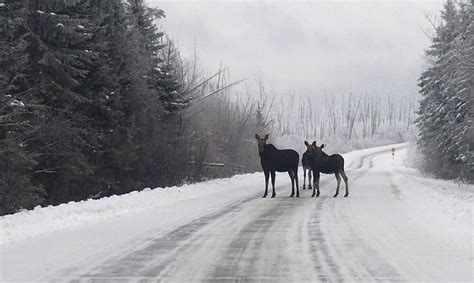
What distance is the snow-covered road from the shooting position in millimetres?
6633

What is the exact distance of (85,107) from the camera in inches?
770

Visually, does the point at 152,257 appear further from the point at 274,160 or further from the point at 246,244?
the point at 274,160

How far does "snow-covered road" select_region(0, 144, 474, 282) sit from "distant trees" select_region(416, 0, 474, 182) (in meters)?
11.9

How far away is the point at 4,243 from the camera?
28.7 ft

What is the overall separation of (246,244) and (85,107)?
42.4 feet

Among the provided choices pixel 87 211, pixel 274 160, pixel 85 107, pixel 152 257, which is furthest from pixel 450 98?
pixel 152 257

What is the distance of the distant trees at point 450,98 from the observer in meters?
23.7

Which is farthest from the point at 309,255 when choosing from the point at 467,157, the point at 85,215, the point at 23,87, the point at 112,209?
the point at 467,157

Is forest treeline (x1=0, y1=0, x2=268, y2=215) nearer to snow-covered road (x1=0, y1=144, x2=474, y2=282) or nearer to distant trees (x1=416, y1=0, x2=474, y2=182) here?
snow-covered road (x1=0, y1=144, x2=474, y2=282)

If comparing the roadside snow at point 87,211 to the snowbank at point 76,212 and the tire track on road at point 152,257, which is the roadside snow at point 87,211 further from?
the tire track on road at point 152,257

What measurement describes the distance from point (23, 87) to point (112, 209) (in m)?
6.28

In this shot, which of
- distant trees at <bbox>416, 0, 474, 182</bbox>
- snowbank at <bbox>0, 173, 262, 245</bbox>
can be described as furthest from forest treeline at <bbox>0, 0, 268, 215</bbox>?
distant trees at <bbox>416, 0, 474, 182</bbox>

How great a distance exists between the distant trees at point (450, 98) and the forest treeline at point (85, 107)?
1444 centimetres

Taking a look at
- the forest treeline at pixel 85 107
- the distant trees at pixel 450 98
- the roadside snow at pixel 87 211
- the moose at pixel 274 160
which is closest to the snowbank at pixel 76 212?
the roadside snow at pixel 87 211
